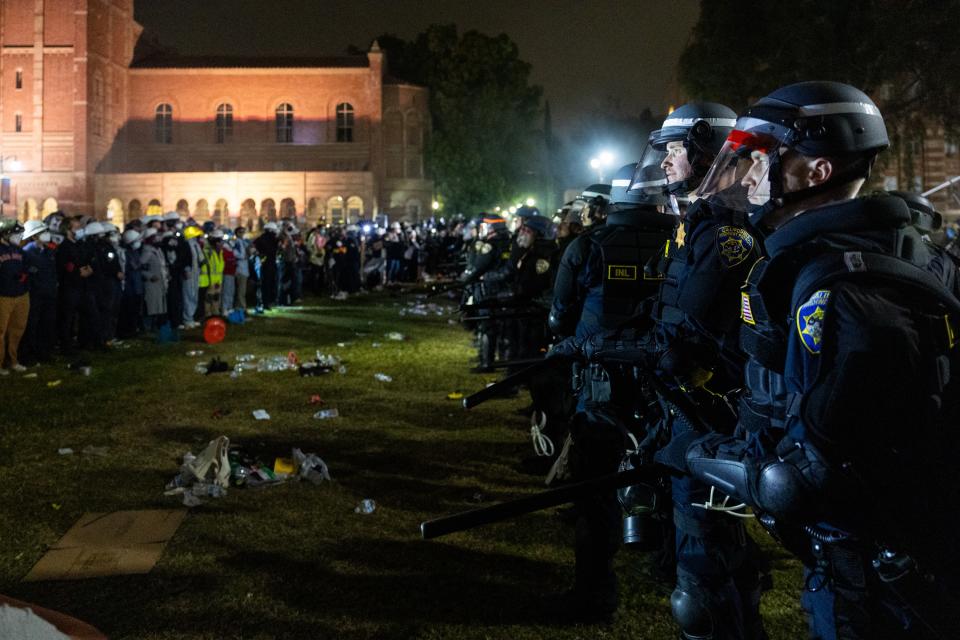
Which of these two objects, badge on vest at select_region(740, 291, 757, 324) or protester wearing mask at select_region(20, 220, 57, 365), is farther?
protester wearing mask at select_region(20, 220, 57, 365)

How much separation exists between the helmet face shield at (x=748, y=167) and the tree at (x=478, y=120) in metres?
58.1

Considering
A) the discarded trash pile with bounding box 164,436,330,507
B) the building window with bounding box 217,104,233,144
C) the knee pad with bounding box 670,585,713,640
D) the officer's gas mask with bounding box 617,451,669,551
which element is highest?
the building window with bounding box 217,104,233,144

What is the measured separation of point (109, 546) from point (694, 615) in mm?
3888

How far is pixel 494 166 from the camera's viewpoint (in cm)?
6047

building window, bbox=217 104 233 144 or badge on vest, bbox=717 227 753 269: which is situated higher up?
building window, bbox=217 104 233 144

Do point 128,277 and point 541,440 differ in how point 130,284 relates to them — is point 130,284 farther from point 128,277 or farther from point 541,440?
point 541,440

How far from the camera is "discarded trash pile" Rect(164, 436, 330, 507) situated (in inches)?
261

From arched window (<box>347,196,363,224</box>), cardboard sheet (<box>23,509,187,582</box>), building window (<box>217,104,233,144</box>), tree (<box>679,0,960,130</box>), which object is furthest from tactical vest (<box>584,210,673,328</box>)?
building window (<box>217,104,233,144</box>)

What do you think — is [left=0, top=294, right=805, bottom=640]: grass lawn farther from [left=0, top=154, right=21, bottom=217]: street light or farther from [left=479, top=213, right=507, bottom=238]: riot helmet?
[left=0, top=154, right=21, bottom=217]: street light

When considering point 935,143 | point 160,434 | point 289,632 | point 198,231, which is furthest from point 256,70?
point 289,632

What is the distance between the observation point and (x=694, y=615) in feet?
10.4

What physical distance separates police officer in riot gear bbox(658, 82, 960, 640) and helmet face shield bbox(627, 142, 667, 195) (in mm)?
2191

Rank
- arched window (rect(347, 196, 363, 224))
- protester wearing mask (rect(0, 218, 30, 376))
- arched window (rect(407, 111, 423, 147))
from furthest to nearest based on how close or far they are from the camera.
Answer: arched window (rect(407, 111, 423, 147)), arched window (rect(347, 196, 363, 224)), protester wearing mask (rect(0, 218, 30, 376))

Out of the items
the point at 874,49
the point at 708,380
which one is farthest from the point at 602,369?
the point at 874,49
